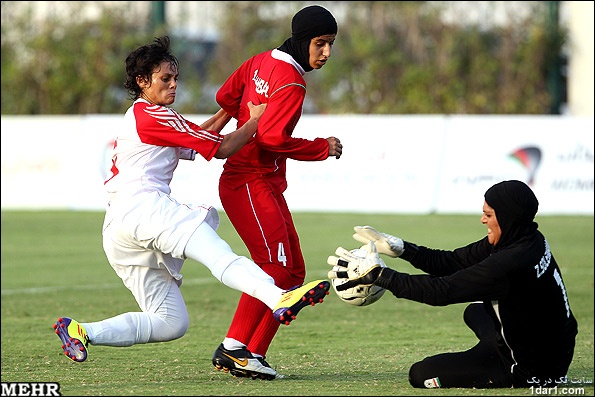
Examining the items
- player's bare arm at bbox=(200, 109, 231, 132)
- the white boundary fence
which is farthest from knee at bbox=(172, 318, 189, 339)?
the white boundary fence

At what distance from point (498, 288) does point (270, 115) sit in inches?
67.7

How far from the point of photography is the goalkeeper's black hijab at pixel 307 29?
696cm

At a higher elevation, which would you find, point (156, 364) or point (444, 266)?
point (444, 266)

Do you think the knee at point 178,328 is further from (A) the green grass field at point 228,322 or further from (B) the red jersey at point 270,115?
(B) the red jersey at point 270,115

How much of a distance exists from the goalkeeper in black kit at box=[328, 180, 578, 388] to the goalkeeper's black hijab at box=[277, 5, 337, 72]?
3.89ft

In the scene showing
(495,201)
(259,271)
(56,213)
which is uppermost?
(495,201)

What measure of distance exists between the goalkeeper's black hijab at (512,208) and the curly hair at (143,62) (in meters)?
2.07

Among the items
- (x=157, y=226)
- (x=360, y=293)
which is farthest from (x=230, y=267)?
(x=360, y=293)

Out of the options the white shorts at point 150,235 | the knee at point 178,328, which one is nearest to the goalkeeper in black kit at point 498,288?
the white shorts at point 150,235

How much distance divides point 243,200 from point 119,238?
0.87m

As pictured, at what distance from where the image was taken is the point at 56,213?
70.2 feet

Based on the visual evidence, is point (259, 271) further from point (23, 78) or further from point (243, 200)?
point (23, 78)

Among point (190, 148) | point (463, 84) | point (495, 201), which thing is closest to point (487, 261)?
point (495, 201)

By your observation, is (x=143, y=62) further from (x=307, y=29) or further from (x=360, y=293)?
(x=360, y=293)
